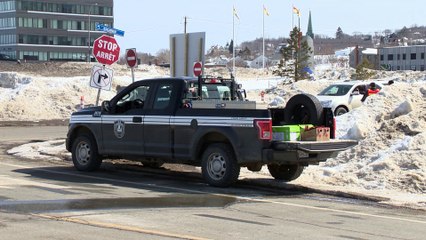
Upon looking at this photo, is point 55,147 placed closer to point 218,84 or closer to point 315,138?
point 218,84

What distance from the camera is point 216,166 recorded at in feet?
40.2

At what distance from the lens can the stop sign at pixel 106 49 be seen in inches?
719

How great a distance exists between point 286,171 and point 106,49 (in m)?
7.49

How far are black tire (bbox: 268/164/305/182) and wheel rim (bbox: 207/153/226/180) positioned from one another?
55.2 inches

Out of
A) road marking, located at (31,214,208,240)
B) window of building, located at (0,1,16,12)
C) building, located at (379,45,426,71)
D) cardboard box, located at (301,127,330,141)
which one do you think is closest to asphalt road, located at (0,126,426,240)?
road marking, located at (31,214,208,240)

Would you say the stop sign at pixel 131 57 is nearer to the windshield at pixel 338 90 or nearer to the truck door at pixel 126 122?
the truck door at pixel 126 122

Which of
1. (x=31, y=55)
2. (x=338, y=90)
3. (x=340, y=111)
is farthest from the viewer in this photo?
(x=31, y=55)

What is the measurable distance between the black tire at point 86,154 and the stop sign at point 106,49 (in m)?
4.36

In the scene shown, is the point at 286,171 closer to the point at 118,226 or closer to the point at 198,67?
the point at 118,226

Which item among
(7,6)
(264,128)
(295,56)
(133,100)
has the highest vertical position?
(7,6)

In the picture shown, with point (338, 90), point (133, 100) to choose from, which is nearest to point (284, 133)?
point (133, 100)

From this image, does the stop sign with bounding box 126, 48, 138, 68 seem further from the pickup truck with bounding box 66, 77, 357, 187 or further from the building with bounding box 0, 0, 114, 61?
the building with bounding box 0, 0, 114, 61

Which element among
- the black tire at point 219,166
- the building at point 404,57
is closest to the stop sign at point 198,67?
the black tire at point 219,166

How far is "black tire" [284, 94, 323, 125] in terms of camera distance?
12438 mm
